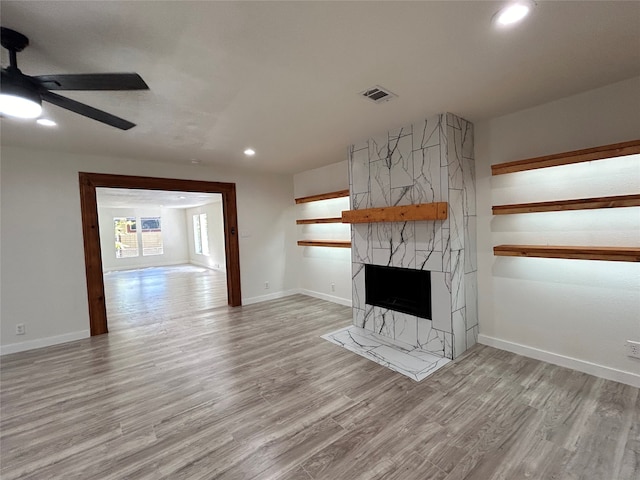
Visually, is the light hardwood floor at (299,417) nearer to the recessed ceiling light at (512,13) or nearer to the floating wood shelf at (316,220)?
the floating wood shelf at (316,220)

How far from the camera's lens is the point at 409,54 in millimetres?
1816

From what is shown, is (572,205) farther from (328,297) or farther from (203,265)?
(203,265)

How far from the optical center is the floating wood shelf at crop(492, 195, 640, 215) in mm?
2125

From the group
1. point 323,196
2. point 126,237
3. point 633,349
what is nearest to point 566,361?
point 633,349

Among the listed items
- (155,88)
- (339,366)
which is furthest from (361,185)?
(155,88)

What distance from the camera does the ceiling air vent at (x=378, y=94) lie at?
7.48ft

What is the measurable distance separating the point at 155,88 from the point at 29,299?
3449 millimetres

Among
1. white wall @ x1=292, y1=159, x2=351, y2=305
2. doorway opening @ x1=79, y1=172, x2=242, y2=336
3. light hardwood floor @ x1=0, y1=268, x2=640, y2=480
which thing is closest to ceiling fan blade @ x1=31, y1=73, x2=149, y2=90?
light hardwood floor @ x1=0, y1=268, x2=640, y2=480

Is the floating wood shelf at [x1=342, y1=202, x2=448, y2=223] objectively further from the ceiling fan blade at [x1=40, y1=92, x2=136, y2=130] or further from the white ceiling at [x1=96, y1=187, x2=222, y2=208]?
the white ceiling at [x1=96, y1=187, x2=222, y2=208]

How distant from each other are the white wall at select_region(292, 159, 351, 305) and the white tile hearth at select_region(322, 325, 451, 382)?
1.33 m

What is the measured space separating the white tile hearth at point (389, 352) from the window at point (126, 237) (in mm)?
10675

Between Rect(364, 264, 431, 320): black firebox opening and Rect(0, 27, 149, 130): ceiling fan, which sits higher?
Rect(0, 27, 149, 130): ceiling fan

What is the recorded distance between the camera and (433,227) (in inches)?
118

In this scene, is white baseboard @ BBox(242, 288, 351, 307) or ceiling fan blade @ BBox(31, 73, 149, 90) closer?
ceiling fan blade @ BBox(31, 73, 149, 90)
